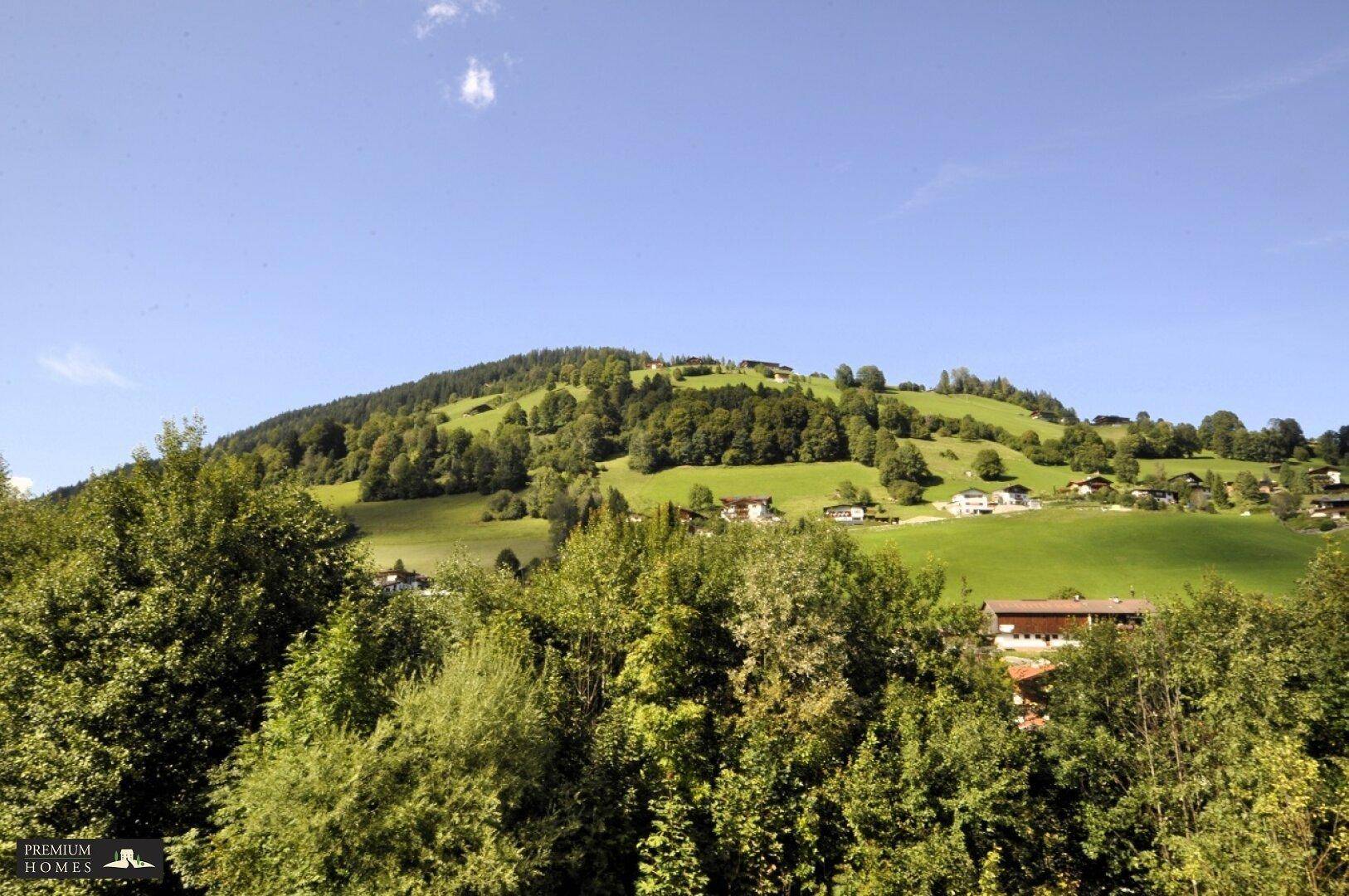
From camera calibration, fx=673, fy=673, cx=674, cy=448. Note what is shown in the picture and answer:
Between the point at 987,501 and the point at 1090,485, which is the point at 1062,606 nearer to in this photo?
the point at 987,501

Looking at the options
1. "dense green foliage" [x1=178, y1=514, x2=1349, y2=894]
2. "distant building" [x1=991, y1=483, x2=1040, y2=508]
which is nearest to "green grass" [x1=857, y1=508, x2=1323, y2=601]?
"distant building" [x1=991, y1=483, x2=1040, y2=508]

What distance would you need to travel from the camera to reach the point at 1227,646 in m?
27.5

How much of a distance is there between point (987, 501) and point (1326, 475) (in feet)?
230

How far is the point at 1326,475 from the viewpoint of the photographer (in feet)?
416

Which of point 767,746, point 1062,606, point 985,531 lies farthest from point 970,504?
point 767,746

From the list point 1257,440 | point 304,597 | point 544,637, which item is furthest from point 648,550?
point 1257,440

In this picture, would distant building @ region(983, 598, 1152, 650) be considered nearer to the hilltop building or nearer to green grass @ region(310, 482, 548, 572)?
the hilltop building

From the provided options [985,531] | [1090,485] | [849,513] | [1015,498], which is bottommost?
[985,531]

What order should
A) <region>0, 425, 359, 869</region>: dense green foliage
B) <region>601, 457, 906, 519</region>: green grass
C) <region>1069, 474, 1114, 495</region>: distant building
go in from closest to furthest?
<region>0, 425, 359, 869</region>: dense green foliage < <region>601, 457, 906, 519</region>: green grass < <region>1069, 474, 1114, 495</region>: distant building

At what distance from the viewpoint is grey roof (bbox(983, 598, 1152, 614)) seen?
2630 inches


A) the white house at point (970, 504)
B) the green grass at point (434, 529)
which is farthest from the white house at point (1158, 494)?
the green grass at point (434, 529)

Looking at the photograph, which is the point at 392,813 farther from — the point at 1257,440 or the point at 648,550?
the point at 1257,440

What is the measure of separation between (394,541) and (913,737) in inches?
3659

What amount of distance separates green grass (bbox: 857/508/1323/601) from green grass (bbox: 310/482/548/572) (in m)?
49.3
